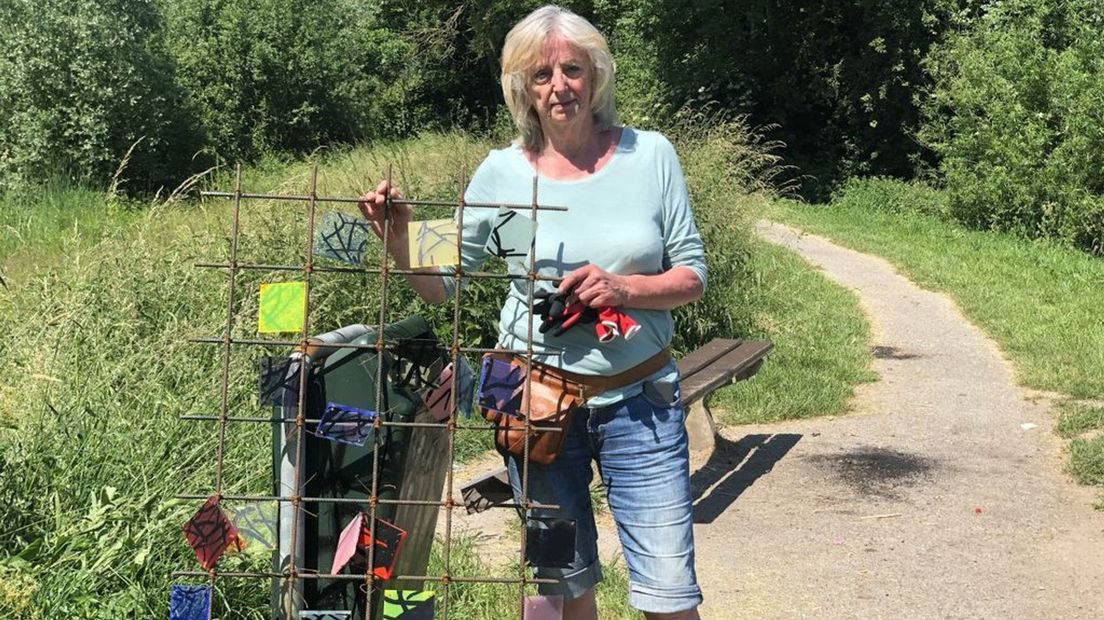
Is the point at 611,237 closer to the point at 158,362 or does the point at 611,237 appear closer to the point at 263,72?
the point at 158,362

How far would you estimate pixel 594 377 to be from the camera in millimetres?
2826

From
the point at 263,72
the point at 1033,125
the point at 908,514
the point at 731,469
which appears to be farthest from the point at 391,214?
the point at 263,72

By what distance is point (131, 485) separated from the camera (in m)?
3.93

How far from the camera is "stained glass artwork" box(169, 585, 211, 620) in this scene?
245cm

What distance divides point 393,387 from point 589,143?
72 centimetres

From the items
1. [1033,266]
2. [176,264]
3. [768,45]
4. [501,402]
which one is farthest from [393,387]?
[768,45]

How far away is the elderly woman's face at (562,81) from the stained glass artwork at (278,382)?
2.62 ft

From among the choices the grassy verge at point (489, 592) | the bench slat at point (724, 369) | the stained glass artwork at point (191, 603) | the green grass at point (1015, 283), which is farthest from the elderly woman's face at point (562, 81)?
the green grass at point (1015, 283)

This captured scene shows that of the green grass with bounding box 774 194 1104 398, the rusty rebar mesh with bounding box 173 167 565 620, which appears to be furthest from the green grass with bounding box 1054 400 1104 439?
the rusty rebar mesh with bounding box 173 167 565 620

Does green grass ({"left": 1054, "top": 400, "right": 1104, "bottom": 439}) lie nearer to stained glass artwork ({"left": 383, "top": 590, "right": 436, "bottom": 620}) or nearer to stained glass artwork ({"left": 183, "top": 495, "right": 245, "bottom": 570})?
stained glass artwork ({"left": 383, "top": 590, "right": 436, "bottom": 620})

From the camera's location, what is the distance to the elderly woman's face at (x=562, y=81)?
9.13ft

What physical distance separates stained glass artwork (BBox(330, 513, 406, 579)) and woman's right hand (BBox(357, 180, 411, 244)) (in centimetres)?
59

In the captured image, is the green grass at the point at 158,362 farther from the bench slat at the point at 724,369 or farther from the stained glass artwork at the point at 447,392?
the bench slat at the point at 724,369

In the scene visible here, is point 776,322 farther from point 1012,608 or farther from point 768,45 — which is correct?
point 768,45
